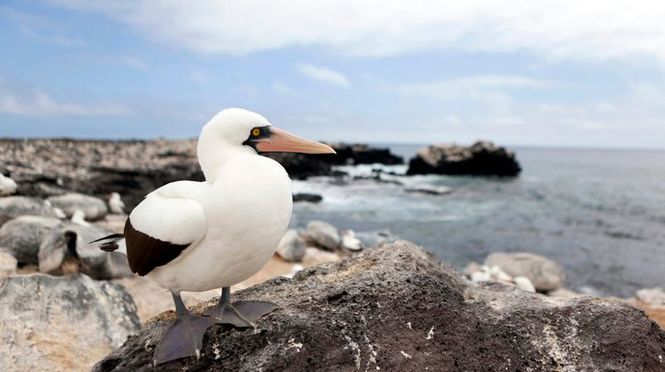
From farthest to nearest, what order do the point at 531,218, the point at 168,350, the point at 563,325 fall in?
1. the point at 531,218
2. the point at 563,325
3. the point at 168,350

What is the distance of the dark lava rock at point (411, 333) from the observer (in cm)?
296

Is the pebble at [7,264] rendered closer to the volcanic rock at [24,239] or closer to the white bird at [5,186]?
the volcanic rock at [24,239]

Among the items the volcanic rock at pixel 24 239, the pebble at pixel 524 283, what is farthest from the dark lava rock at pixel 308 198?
the volcanic rock at pixel 24 239

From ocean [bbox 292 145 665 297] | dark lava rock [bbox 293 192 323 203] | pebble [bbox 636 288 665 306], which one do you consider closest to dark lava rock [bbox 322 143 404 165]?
ocean [bbox 292 145 665 297]

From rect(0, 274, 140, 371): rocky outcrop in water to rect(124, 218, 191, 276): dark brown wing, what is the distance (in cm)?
218

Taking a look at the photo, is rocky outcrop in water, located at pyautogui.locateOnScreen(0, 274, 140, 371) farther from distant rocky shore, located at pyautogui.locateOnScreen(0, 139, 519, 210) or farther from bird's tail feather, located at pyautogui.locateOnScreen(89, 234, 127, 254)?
distant rocky shore, located at pyautogui.locateOnScreen(0, 139, 519, 210)

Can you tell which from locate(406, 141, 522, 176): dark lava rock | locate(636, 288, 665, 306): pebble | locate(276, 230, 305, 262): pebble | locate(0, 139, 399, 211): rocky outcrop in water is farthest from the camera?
locate(406, 141, 522, 176): dark lava rock

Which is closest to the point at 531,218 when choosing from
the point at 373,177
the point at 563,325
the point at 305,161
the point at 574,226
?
the point at 574,226

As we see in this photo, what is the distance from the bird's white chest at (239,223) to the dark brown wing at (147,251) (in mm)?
82

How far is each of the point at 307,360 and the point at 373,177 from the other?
42.9 meters

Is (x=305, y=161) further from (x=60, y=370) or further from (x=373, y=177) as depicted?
(x=60, y=370)

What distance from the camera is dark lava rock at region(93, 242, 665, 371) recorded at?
2.96 metres

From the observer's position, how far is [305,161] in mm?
47188

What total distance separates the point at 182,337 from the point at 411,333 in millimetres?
1341
